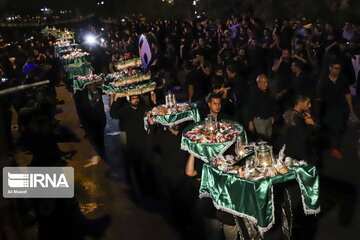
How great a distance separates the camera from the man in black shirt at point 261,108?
734cm

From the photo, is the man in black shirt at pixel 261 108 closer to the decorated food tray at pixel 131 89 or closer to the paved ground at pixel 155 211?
the paved ground at pixel 155 211

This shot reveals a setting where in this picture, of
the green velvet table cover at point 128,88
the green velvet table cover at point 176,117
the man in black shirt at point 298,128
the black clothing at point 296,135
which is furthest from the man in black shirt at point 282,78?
the green velvet table cover at point 128,88

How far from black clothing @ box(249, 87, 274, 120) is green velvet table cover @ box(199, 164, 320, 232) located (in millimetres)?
2700

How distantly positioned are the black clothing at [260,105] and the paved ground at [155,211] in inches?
63.9

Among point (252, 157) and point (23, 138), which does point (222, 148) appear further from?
point (23, 138)

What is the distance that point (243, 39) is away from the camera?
14.7 meters

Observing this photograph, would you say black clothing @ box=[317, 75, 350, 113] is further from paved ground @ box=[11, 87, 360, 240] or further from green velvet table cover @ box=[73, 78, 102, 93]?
green velvet table cover @ box=[73, 78, 102, 93]

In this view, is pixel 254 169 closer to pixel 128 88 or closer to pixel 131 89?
pixel 131 89

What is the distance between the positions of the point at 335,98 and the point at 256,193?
Answer: 4.01m

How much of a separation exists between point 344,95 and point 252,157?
3.50 m

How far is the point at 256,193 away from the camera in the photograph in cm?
454

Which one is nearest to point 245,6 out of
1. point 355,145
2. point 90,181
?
point 355,145
